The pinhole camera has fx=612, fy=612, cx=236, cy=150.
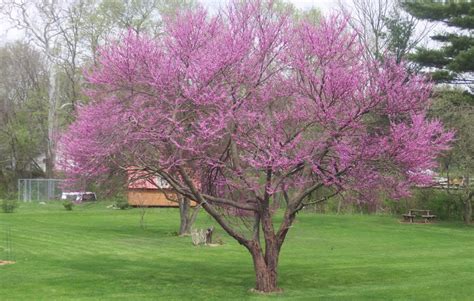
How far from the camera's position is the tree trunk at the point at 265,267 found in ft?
36.9

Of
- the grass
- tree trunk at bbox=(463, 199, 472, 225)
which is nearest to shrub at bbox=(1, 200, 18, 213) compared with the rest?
the grass

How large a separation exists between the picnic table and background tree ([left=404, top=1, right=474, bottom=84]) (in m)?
6.96

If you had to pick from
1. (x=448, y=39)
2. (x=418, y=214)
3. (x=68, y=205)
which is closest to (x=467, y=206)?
(x=418, y=214)

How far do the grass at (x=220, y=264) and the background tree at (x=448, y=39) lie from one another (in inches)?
309

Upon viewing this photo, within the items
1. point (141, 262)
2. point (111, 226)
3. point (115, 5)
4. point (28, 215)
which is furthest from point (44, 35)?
point (141, 262)

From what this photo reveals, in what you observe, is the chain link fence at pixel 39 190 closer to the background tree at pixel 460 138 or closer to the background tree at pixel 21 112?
the background tree at pixel 21 112

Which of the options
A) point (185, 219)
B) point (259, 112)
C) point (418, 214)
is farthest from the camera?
point (418, 214)

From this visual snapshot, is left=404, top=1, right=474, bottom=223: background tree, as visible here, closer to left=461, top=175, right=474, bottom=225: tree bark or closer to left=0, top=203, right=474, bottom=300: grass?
left=461, top=175, right=474, bottom=225: tree bark

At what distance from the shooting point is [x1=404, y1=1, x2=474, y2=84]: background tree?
3038 centimetres

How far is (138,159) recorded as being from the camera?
10500 millimetres

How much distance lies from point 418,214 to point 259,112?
24030 mm

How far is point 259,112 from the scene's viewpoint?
10805 millimetres

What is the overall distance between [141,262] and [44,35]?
37.3 metres

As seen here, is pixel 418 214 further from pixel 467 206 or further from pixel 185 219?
pixel 185 219
